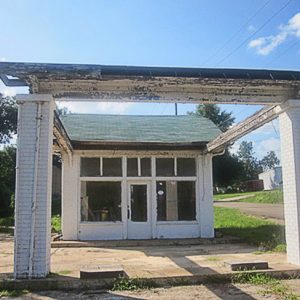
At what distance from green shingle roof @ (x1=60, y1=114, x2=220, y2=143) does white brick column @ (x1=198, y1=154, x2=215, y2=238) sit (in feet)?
3.11

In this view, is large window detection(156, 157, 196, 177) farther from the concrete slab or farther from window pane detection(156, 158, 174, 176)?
the concrete slab

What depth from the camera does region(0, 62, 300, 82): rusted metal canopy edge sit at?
301 inches

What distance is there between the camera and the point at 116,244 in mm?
13539

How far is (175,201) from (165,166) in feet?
4.20

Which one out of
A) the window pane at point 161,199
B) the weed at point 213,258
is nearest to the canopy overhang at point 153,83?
the weed at point 213,258

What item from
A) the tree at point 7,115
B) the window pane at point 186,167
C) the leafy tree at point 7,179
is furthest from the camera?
the tree at point 7,115

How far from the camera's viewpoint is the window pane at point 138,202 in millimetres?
14898

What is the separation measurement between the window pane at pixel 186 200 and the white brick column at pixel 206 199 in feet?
0.92

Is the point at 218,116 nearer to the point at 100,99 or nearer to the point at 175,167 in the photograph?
the point at 175,167

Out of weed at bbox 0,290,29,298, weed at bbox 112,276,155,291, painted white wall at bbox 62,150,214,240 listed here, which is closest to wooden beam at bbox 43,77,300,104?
weed at bbox 112,276,155,291

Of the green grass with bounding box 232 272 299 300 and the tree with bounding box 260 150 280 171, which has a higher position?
the tree with bounding box 260 150 280 171

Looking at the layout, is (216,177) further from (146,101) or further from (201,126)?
(146,101)

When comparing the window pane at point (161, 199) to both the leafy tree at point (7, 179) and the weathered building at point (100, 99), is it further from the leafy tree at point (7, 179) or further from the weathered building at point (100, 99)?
the leafy tree at point (7, 179)

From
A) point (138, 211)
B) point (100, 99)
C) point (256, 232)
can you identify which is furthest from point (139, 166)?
point (100, 99)
